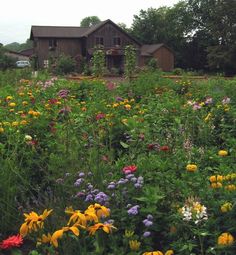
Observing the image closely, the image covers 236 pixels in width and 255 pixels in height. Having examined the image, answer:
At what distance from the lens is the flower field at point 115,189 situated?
2.32 m

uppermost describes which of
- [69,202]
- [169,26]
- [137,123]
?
[169,26]

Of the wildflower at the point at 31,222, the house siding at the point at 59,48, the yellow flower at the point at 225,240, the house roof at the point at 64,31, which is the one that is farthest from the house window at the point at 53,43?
the yellow flower at the point at 225,240

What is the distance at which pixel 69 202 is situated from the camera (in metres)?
2.92

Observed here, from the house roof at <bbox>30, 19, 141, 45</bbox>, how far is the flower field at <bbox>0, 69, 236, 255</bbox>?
47944mm

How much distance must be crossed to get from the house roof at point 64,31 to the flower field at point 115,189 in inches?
1888

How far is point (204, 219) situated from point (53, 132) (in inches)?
82.4

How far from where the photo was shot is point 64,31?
5438cm

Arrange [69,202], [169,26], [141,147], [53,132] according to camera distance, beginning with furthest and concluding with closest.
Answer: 1. [169,26]
2. [53,132]
3. [141,147]
4. [69,202]

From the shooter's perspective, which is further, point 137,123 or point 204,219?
point 137,123

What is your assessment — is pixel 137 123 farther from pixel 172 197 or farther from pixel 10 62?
pixel 10 62

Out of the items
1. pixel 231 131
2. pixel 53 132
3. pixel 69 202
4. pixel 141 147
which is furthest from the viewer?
pixel 231 131

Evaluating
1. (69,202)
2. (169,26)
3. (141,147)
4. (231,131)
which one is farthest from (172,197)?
(169,26)

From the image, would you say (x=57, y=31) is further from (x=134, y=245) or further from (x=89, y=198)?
(x=134, y=245)

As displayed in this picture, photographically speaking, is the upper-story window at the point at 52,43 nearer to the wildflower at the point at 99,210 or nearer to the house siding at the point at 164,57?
the house siding at the point at 164,57
